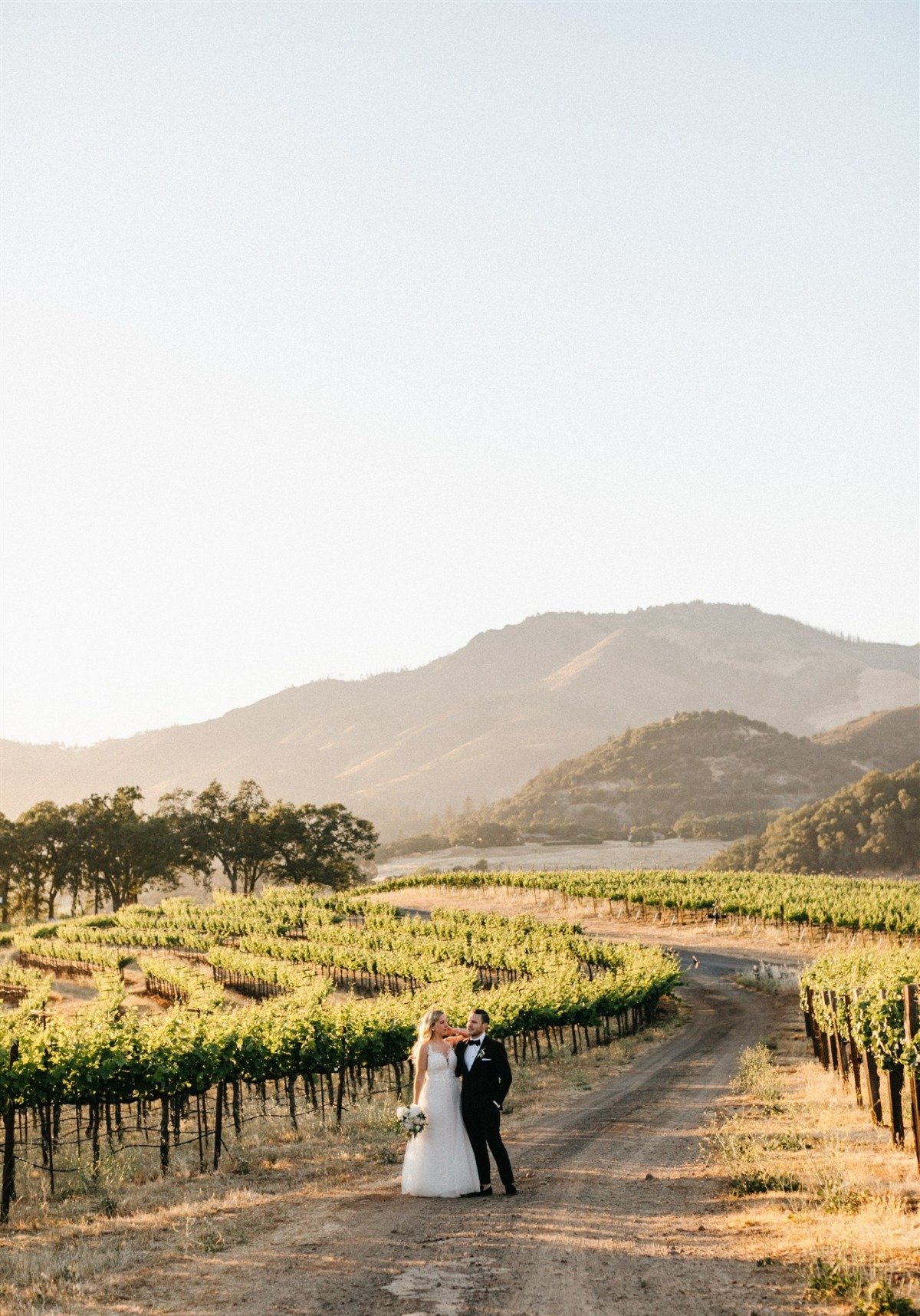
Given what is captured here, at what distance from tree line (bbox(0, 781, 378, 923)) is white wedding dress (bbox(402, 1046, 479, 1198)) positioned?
241 feet

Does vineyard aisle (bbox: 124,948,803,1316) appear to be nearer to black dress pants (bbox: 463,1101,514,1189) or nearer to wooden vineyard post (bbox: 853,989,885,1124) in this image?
black dress pants (bbox: 463,1101,514,1189)

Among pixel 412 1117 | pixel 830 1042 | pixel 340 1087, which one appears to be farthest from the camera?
pixel 830 1042

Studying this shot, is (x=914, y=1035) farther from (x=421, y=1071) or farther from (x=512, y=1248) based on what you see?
(x=421, y=1071)

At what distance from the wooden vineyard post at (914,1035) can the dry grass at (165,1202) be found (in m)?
6.63

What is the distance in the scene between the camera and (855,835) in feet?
350

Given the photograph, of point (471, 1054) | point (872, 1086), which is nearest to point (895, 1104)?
point (872, 1086)

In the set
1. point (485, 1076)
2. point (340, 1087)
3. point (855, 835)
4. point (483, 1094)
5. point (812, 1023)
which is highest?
point (485, 1076)

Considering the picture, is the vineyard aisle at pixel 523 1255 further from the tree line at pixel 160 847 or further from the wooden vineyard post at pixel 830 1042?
the tree line at pixel 160 847

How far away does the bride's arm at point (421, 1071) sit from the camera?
12023mm

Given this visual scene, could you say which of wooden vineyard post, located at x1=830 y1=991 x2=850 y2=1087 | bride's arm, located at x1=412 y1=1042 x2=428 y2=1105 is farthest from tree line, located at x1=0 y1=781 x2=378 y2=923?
bride's arm, located at x1=412 y1=1042 x2=428 y2=1105

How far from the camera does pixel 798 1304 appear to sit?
27.0 ft

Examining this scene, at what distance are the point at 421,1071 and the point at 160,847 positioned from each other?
76610 millimetres

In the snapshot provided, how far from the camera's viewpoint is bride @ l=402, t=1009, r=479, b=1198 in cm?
1191

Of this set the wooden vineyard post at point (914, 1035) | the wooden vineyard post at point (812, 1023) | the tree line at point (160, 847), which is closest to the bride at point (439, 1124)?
the wooden vineyard post at point (914, 1035)
